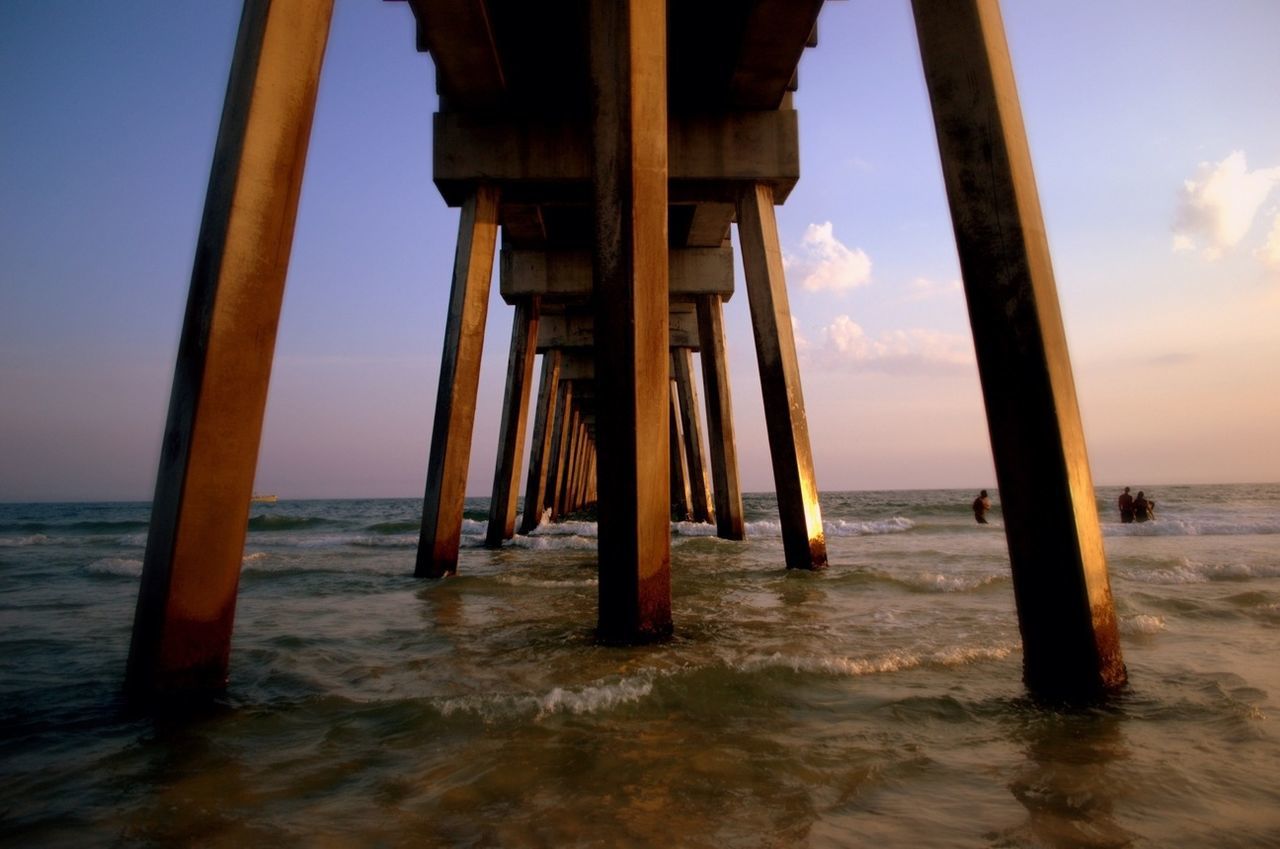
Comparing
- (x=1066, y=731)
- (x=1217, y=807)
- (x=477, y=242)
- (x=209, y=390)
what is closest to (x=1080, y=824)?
(x=1217, y=807)

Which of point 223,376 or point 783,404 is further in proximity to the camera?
point 783,404

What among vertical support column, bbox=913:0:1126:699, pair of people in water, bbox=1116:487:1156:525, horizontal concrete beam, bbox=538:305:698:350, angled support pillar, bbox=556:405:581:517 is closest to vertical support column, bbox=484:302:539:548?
horizontal concrete beam, bbox=538:305:698:350

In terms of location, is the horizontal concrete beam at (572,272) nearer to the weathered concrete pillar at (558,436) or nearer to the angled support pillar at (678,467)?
the weathered concrete pillar at (558,436)

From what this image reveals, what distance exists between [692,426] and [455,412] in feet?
30.8

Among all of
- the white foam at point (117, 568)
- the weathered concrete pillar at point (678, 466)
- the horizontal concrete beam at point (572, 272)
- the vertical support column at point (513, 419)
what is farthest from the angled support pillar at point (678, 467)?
the white foam at point (117, 568)

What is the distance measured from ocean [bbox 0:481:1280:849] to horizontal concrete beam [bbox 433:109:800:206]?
5.17m

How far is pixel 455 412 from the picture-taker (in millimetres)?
7906

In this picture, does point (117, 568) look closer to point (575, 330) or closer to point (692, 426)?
point (575, 330)

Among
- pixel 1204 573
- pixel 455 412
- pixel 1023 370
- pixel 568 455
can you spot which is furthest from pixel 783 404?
pixel 568 455

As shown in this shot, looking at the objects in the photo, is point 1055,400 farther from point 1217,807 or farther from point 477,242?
point 477,242

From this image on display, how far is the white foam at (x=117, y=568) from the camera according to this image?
9.28 metres

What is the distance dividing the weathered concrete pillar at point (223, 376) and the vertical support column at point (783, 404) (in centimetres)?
555

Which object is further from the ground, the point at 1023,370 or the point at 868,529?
the point at 1023,370

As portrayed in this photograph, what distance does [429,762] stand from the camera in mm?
2381
